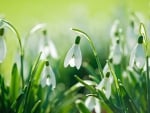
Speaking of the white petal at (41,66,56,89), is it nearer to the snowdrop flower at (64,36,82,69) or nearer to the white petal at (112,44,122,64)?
the snowdrop flower at (64,36,82,69)

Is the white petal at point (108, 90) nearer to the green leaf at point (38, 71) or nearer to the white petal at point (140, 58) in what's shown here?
the white petal at point (140, 58)

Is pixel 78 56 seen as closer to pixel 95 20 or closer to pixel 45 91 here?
pixel 45 91

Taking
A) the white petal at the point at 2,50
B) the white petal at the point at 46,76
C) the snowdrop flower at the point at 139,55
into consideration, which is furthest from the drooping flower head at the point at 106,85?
the white petal at the point at 2,50

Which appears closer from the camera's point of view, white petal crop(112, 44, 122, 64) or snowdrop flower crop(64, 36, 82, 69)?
snowdrop flower crop(64, 36, 82, 69)

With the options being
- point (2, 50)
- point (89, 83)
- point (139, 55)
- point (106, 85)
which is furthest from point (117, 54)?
point (2, 50)

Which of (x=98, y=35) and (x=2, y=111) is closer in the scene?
(x=2, y=111)

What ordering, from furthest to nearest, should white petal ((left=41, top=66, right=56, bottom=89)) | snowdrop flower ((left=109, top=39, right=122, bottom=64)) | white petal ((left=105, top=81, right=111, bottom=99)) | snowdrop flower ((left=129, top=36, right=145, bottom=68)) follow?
snowdrop flower ((left=109, top=39, right=122, bottom=64)) → white petal ((left=41, top=66, right=56, bottom=89)) → white petal ((left=105, top=81, right=111, bottom=99)) → snowdrop flower ((left=129, top=36, right=145, bottom=68))

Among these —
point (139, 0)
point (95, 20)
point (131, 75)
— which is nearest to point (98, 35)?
point (95, 20)

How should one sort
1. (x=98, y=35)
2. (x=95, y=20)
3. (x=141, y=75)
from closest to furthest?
(x=141, y=75)
(x=98, y=35)
(x=95, y=20)

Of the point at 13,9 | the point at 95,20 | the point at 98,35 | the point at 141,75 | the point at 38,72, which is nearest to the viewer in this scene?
the point at 38,72

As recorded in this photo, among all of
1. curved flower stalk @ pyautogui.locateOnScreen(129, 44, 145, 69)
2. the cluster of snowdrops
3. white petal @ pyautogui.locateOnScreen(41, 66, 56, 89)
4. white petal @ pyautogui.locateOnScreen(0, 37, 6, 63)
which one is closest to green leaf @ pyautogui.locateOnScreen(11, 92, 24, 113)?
the cluster of snowdrops

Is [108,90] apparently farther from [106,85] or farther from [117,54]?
[117,54]
